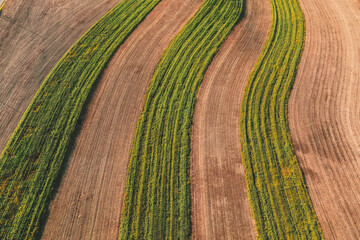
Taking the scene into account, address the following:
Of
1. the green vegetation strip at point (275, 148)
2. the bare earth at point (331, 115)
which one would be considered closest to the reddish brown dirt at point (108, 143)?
the green vegetation strip at point (275, 148)

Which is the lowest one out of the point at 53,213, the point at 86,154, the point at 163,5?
the point at 53,213

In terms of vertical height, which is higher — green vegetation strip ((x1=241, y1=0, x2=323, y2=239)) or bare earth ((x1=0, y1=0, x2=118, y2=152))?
bare earth ((x1=0, y1=0, x2=118, y2=152))

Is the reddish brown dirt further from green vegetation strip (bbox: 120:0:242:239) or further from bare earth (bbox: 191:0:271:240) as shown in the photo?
bare earth (bbox: 191:0:271:240)

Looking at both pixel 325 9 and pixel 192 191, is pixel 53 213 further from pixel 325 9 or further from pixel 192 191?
pixel 325 9

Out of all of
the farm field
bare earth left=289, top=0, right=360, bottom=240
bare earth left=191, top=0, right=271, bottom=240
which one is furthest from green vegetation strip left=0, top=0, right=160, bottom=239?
bare earth left=289, top=0, right=360, bottom=240

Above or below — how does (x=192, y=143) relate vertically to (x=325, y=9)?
below

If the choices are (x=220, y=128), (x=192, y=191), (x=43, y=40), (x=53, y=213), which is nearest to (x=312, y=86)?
(x=220, y=128)

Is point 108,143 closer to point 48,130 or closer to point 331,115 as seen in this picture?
point 48,130

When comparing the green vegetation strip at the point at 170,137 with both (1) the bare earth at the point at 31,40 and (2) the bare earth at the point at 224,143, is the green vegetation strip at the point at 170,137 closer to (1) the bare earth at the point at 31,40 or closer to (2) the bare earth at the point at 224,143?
(2) the bare earth at the point at 224,143
